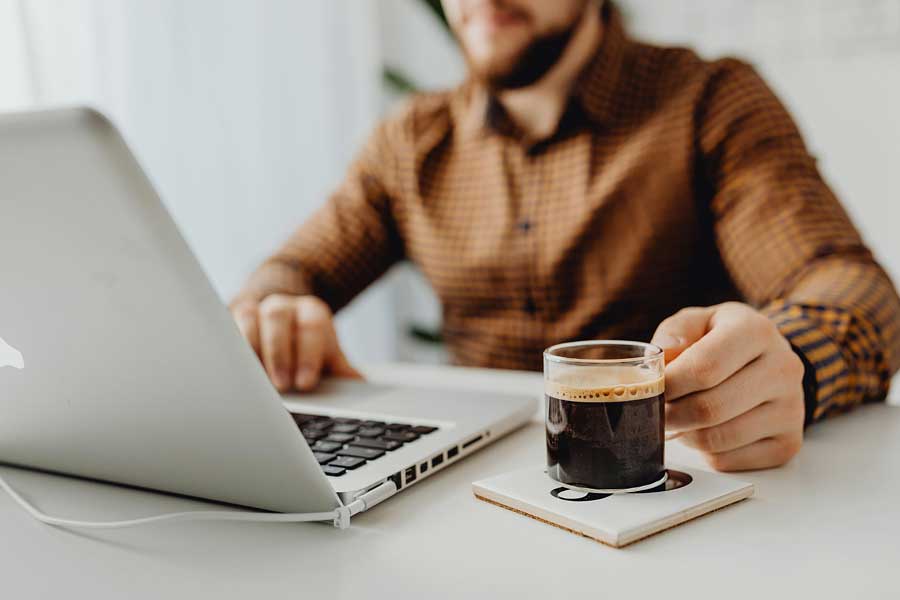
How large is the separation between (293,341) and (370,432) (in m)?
0.30

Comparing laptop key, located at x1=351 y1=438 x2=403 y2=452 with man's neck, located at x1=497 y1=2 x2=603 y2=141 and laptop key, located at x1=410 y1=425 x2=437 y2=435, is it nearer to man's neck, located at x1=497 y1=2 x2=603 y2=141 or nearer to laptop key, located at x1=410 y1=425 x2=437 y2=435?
laptop key, located at x1=410 y1=425 x2=437 y2=435

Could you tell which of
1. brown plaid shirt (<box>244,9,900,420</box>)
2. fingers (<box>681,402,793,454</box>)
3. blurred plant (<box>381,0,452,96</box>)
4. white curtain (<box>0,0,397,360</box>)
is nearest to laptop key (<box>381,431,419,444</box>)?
fingers (<box>681,402,793,454</box>)

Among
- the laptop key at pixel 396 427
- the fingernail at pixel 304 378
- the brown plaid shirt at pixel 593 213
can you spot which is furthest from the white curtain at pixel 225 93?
the laptop key at pixel 396 427

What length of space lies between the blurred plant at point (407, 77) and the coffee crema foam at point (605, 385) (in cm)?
177

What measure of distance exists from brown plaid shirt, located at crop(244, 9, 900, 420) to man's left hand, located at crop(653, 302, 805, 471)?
33cm

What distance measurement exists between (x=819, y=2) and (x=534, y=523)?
1.86 metres

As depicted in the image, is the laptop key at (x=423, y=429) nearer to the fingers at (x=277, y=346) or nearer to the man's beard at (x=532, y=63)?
the fingers at (x=277, y=346)

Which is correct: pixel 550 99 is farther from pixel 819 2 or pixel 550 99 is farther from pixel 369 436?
pixel 819 2

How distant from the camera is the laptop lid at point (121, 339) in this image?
387mm

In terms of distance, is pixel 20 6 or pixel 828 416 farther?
pixel 20 6

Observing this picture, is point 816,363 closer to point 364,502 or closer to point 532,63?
point 364,502

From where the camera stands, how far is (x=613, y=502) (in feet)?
1.69

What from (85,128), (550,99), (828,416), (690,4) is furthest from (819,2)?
(85,128)

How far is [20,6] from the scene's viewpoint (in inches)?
55.9
